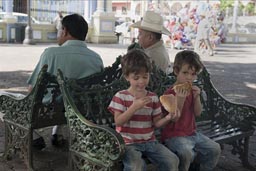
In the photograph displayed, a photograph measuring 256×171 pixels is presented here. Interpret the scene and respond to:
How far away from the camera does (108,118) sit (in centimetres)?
334

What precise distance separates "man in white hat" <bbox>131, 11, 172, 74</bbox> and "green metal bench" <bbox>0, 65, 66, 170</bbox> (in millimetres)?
952

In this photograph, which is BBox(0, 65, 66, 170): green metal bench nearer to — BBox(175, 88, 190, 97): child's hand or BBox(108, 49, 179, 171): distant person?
BBox(108, 49, 179, 171): distant person

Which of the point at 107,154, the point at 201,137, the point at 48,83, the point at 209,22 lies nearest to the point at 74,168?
the point at 107,154

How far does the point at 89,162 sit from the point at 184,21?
64.3 feet

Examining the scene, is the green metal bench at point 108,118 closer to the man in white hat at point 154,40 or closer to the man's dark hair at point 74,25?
the man in white hat at point 154,40

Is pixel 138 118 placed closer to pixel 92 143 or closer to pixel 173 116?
pixel 173 116

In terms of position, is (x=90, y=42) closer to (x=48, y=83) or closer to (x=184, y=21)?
(x=184, y=21)

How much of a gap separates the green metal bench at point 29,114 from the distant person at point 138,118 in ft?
2.17

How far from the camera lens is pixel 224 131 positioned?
369cm

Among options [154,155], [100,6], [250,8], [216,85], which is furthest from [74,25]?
[250,8]

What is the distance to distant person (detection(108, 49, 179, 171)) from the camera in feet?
8.70

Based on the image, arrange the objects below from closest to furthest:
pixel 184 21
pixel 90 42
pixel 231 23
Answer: pixel 184 21, pixel 90 42, pixel 231 23

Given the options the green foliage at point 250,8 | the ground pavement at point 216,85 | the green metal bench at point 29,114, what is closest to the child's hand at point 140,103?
the green metal bench at point 29,114

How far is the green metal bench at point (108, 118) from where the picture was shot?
104 inches
